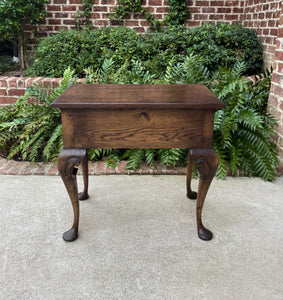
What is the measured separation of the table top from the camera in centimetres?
192

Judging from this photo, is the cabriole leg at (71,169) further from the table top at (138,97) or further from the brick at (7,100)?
the brick at (7,100)

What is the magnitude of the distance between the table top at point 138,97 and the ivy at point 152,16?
3518 mm

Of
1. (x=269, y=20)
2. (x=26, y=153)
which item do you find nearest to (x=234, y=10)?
(x=269, y=20)

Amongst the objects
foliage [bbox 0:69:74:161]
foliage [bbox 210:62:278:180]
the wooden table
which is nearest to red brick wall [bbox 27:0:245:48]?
foliage [bbox 0:69:74:161]

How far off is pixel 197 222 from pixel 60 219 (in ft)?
3.41

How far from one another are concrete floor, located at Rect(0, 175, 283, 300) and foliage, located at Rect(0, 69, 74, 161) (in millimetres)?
419

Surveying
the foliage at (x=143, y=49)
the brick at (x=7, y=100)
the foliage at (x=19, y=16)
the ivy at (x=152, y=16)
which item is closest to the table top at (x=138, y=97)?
the brick at (x=7, y=100)

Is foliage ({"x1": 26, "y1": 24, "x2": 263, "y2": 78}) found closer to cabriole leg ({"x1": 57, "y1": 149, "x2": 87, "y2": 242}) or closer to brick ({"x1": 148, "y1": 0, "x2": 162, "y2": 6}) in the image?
brick ({"x1": 148, "y1": 0, "x2": 162, "y2": 6})

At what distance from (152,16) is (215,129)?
10.5ft

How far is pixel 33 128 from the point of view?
339 cm

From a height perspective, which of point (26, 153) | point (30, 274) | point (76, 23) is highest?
point (76, 23)

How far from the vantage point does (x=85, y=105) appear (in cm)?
192

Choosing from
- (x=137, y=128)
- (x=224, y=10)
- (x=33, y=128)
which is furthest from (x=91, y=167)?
(x=224, y=10)

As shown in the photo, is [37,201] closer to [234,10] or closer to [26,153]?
[26,153]
